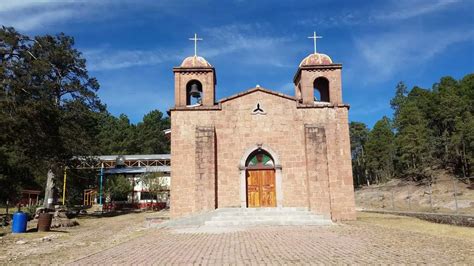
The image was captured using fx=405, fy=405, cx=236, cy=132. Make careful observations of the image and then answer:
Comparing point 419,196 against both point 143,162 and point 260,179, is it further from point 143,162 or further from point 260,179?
point 143,162

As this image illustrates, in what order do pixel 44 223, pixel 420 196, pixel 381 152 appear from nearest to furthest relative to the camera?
1. pixel 44 223
2. pixel 420 196
3. pixel 381 152

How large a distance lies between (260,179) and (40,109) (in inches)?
533

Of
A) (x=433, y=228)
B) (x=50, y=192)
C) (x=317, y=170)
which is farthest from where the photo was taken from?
(x=50, y=192)

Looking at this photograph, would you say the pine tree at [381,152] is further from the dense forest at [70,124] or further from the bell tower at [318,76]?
the bell tower at [318,76]

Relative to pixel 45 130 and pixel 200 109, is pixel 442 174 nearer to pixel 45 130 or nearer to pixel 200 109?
pixel 200 109

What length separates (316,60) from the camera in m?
21.5

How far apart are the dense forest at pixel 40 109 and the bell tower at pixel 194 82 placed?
842 centimetres

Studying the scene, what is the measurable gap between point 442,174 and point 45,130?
44.4 metres

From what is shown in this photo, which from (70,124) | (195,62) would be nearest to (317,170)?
(195,62)

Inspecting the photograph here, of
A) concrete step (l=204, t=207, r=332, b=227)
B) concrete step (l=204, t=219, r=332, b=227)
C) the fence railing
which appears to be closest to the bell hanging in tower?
concrete step (l=204, t=207, r=332, b=227)

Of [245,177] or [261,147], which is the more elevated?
[261,147]

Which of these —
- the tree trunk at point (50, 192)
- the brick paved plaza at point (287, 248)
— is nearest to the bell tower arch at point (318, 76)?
the brick paved plaza at point (287, 248)

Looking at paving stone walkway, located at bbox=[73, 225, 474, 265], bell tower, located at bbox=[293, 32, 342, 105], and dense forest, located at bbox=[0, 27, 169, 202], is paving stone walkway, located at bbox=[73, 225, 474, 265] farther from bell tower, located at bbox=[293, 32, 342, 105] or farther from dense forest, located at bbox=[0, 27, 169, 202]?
dense forest, located at bbox=[0, 27, 169, 202]

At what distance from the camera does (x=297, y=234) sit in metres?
13.4
